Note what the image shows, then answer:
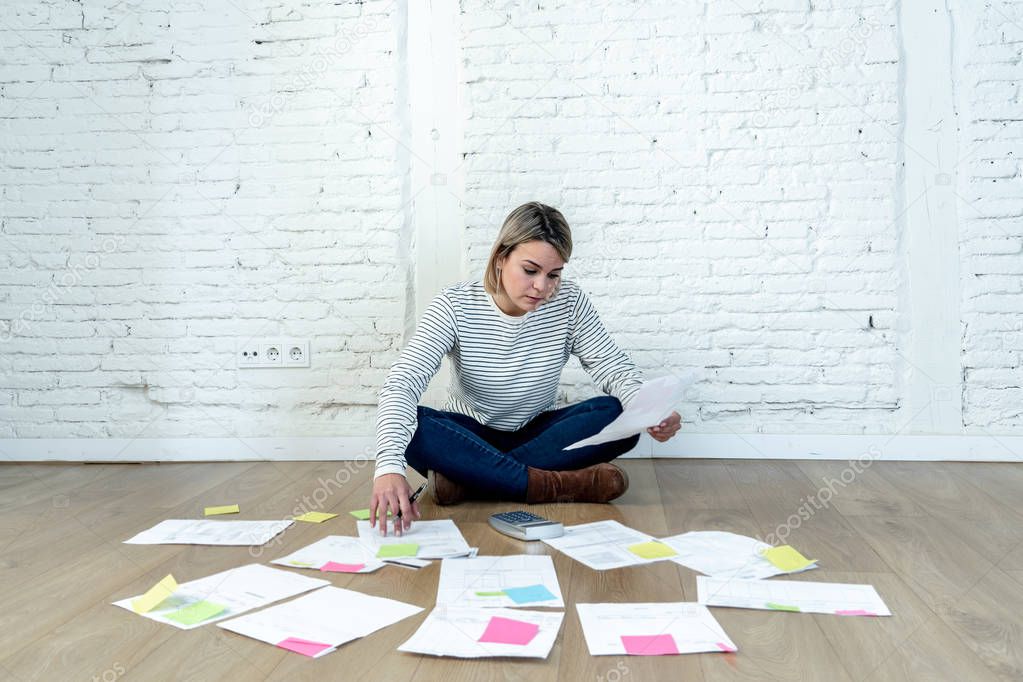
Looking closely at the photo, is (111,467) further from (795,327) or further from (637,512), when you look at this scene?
(795,327)

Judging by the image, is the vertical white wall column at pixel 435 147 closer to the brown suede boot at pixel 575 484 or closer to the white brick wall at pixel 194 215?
the white brick wall at pixel 194 215

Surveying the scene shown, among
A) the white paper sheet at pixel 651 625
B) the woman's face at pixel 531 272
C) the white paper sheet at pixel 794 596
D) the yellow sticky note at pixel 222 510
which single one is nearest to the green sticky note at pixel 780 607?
the white paper sheet at pixel 794 596

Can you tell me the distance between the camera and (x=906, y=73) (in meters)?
3.32

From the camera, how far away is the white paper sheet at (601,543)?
6.47 feet

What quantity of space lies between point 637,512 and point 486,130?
1704 millimetres

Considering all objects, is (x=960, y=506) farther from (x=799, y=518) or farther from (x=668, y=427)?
(x=668, y=427)

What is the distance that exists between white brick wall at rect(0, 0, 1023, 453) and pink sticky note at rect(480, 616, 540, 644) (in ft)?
6.38

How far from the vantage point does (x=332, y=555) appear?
6.63 feet

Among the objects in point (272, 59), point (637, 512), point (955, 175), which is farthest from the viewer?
point (272, 59)

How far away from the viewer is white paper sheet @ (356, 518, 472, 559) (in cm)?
204

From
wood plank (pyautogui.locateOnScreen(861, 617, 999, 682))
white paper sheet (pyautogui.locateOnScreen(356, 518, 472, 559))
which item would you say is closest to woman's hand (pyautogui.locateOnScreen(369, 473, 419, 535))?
white paper sheet (pyautogui.locateOnScreen(356, 518, 472, 559))

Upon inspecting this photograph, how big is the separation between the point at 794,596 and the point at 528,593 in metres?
0.53

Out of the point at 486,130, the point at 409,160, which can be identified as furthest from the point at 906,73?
the point at 409,160

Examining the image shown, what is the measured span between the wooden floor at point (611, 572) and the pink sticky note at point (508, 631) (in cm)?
6
